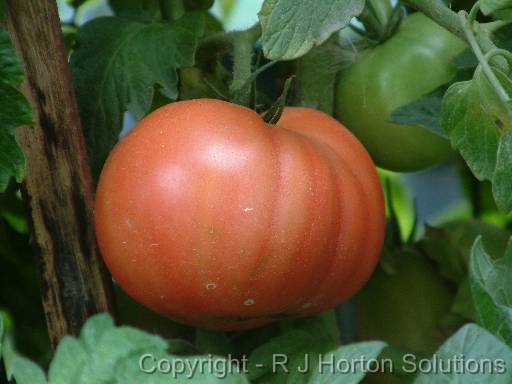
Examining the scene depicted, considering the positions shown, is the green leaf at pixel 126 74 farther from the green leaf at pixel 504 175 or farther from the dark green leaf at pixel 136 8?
the green leaf at pixel 504 175

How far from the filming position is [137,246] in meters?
0.62

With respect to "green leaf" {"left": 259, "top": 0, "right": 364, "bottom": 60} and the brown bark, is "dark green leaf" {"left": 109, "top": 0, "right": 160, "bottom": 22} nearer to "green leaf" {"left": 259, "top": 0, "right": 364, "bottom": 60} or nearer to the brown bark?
the brown bark

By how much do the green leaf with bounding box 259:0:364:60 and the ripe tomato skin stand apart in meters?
0.07

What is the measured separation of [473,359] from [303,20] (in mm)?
230

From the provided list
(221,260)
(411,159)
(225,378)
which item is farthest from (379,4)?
(225,378)

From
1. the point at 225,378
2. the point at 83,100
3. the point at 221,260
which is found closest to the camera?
the point at 225,378

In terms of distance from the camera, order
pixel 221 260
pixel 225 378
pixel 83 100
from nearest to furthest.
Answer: pixel 225 378 → pixel 221 260 → pixel 83 100

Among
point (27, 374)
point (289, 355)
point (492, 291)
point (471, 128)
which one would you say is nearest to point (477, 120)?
point (471, 128)

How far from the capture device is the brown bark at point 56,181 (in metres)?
0.66

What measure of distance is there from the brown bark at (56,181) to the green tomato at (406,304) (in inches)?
14.1

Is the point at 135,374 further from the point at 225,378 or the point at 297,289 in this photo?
the point at 297,289

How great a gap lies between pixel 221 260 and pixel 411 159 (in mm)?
298

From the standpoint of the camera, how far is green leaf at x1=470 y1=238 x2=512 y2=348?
1.80 ft

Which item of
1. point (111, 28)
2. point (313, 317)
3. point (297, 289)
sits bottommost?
point (313, 317)
